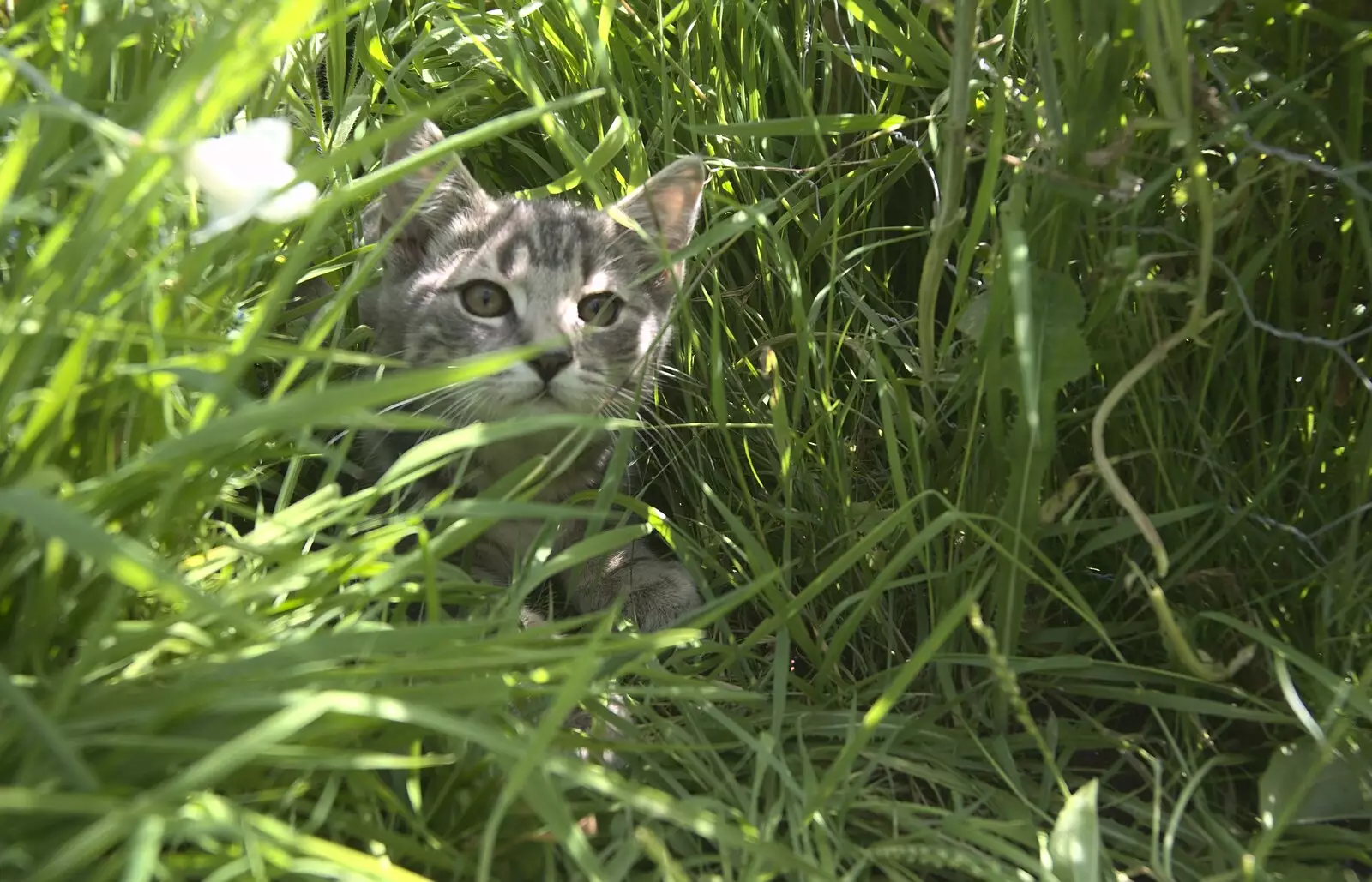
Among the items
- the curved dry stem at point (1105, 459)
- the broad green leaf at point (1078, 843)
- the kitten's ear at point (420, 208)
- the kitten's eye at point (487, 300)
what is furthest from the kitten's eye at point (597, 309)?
the broad green leaf at point (1078, 843)

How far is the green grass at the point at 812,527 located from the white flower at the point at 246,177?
24 millimetres

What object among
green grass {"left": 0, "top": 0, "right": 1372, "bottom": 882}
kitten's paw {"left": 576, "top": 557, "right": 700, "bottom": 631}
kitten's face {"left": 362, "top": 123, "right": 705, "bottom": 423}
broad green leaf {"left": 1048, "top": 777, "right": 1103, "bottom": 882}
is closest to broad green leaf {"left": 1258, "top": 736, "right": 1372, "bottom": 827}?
green grass {"left": 0, "top": 0, "right": 1372, "bottom": 882}

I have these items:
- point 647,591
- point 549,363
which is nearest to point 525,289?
point 549,363

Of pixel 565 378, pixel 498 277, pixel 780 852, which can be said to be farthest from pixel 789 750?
pixel 498 277

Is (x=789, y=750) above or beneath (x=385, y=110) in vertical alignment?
beneath

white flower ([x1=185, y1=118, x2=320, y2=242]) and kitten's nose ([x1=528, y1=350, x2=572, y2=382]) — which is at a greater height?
white flower ([x1=185, y1=118, x2=320, y2=242])

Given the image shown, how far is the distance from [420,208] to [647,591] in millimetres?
636

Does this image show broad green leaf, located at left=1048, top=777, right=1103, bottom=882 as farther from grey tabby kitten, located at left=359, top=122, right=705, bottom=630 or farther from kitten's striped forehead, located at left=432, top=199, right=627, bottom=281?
kitten's striped forehead, located at left=432, top=199, right=627, bottom=281

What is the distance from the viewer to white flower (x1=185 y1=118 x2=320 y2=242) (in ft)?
1.97

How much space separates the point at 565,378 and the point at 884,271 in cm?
47

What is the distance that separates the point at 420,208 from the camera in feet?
4.85

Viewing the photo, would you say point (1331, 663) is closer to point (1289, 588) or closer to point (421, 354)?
point (1289, 588)

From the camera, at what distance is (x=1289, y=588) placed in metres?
0.96

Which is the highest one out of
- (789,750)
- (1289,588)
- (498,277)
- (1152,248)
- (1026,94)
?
(1026,94)
